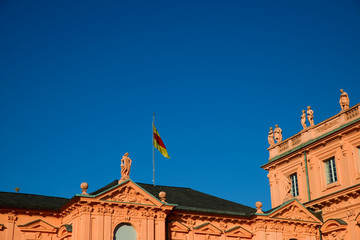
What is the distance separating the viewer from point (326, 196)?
39.1m

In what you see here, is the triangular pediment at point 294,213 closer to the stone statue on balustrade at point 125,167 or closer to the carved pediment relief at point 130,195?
the carved pediment relief at point 130,195

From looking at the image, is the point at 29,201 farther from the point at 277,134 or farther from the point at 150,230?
the point at 277,134

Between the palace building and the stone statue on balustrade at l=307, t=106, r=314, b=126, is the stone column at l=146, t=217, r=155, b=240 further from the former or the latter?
the stone statue on balustrade at l=307, t=106, r=314, b=126

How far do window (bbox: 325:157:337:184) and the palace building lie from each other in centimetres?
8

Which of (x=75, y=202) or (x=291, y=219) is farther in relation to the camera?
(x=291, y=219)

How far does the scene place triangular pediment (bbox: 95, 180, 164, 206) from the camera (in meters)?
32.2

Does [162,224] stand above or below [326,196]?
below

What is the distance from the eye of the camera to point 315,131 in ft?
138

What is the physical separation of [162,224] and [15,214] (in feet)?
30.5

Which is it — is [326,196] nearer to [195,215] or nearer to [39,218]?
[195,215]

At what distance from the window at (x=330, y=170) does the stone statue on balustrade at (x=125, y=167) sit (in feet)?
53.4

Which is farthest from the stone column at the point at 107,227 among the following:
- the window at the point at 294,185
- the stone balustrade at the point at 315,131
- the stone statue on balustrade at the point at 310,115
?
the stone statue on balustrade at the point at 310,115

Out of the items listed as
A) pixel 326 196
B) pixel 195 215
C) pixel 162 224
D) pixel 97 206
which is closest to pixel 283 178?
pixel 326 196

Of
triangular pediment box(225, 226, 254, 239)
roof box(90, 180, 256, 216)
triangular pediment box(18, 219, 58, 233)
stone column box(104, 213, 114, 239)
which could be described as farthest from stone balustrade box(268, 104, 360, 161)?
triangular pediment box(18, 219, 58, 233)
